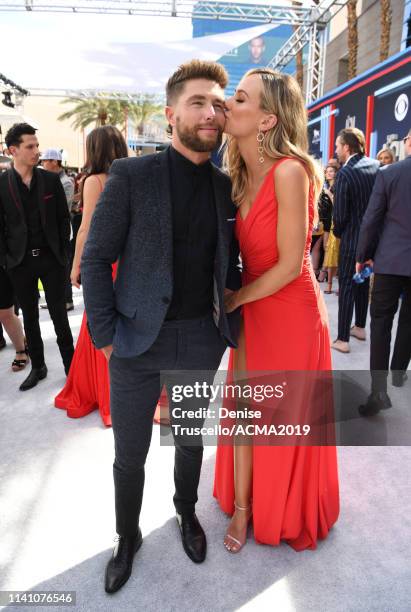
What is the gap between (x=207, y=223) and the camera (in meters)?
1.63

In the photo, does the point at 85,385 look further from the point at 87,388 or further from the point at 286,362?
the point at 286,362

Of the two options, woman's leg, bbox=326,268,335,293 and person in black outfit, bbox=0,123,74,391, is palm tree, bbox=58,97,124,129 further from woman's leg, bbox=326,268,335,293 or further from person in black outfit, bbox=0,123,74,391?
person in black outfit, bbox=0,123,74,391

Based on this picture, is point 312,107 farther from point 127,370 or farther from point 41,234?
point 127,370

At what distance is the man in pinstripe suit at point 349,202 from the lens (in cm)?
421

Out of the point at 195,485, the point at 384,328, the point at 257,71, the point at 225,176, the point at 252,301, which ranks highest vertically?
the point at 257,71

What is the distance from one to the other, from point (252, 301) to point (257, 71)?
85 cm

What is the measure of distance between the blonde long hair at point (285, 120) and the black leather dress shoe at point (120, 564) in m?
1.58

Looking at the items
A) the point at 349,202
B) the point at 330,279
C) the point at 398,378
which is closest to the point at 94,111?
the point at 330,279

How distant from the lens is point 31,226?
10.8 ft

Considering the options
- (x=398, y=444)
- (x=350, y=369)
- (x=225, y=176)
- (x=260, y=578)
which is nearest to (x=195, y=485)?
(x=260, y=578)

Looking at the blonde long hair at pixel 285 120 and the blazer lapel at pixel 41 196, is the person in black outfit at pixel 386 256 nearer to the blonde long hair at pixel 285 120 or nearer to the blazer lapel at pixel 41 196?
the blonde long hair at pixel 285 120

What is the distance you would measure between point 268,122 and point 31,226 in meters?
2.19

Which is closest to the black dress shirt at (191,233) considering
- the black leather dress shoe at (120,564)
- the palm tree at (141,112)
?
the black leather dress shoe at (120,564)

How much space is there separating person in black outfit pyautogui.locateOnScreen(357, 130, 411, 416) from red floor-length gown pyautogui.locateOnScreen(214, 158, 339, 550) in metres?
1.35
